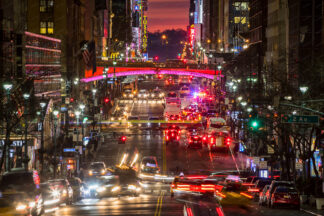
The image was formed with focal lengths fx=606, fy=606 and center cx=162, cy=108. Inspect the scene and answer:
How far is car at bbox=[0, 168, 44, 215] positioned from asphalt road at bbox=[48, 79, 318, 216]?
8.58 feet

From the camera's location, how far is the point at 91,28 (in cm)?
13375

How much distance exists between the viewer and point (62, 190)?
31234mm

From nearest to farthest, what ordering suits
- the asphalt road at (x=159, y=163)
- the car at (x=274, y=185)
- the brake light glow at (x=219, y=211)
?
the brake light glow at (x=219, y=211) < the asphalt road at (x=159, y=163) < the car at (x=274, y=185)

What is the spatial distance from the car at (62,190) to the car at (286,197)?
35.4ft

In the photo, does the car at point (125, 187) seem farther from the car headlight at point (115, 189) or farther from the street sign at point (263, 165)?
the street sign at point (263, 165)

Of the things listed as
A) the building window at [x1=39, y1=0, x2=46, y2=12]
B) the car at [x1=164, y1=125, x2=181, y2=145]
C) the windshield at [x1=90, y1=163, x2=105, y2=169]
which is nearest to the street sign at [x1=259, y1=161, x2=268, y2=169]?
the windshield at [x1=90, y1=163, x2=105, y2=169]

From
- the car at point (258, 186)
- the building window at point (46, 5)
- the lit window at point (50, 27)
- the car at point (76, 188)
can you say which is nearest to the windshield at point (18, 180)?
the car at point (76, 188)

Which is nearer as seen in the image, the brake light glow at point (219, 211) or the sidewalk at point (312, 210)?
the brake light glow at point (219, 211)

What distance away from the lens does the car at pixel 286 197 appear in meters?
31.2

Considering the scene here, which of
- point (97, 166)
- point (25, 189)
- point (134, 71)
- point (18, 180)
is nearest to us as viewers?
point (25, 189)

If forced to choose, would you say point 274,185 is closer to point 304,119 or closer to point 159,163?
point 304,119

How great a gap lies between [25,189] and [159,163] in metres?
39.6

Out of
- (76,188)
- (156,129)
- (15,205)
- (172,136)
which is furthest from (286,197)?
(156,129)

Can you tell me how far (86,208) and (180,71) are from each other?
110 m
